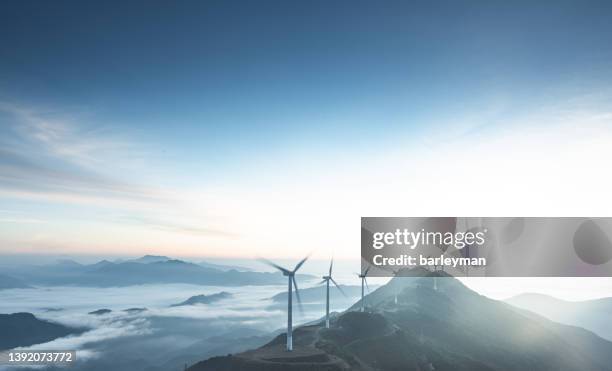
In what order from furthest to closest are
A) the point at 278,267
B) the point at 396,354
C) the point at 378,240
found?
1. the point at 396,354
2. the point at 378,240
3. the point at 278,267

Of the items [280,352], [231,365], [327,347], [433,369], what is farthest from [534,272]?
[231,365]

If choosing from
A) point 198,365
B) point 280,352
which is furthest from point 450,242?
point 198,365

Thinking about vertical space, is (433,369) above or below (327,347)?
below

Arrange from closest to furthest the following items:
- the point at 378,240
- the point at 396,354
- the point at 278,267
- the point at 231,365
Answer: the point at 231,365 < the point at 278,267 < the point at 378,240 < the point at 396,354

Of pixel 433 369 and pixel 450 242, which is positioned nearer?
pixel 450 242

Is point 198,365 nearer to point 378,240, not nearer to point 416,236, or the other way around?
point 378,240

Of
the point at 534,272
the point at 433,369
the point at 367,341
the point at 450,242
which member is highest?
the point at 450,242

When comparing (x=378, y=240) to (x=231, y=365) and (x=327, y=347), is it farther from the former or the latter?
(x=231, y=365)

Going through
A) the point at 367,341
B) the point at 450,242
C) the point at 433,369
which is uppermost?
the point at 450,242

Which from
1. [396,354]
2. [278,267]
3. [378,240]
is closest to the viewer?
[278,267]
